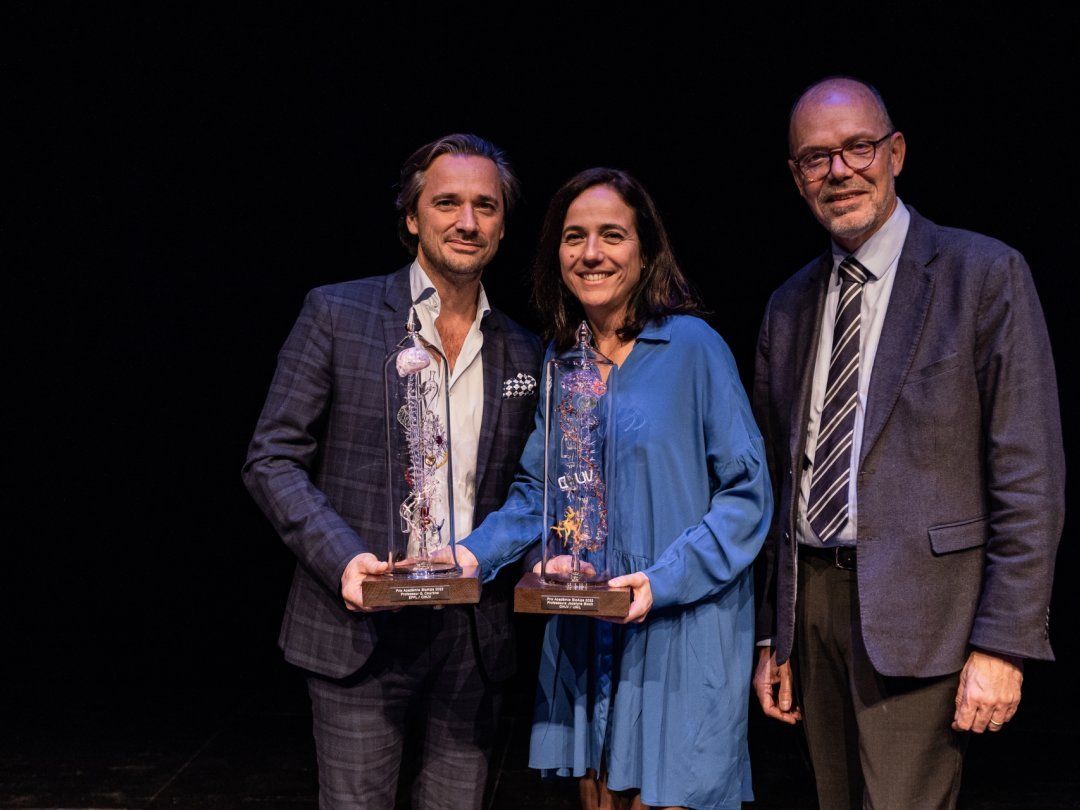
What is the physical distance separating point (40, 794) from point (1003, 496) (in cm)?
292

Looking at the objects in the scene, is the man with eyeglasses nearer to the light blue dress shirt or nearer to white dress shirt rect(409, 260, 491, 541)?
the light blue dress shirt

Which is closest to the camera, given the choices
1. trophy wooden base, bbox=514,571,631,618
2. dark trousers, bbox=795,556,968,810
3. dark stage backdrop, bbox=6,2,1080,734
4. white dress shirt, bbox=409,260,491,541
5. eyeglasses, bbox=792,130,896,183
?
trophy wooden base, bbox=514,571,631,618

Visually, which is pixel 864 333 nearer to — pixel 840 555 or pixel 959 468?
pixel 959 468

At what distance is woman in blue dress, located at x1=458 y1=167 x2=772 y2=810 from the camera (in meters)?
1.89

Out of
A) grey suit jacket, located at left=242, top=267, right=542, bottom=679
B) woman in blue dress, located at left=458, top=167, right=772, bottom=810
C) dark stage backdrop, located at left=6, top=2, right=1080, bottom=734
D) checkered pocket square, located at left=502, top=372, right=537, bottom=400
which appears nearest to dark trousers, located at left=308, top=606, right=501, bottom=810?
grey suit jacket, located at left=242, top=267, right=542, bottom=679

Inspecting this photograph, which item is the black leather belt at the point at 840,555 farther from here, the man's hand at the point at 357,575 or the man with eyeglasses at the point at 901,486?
the man's hand at the point at 357,575

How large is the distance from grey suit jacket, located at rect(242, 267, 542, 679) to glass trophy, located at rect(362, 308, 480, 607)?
0.11m

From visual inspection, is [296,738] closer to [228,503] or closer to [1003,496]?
[228,503]

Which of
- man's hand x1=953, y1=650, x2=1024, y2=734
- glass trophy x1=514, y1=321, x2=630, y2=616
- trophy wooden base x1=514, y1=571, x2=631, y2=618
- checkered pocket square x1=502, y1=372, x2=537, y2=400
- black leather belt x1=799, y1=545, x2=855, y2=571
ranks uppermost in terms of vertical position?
checkered pocket square x1=502, y1=372, x2=537, y2=400

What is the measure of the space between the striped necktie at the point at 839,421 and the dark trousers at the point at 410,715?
0.72 m

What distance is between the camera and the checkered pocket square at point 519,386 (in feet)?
7.13

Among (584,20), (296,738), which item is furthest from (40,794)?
(584,20)

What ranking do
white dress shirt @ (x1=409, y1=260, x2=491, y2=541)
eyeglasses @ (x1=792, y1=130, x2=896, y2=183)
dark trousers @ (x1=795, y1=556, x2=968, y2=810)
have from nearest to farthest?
dark trousers @ (x1=795, y1=556, x2=968, y2=810)
eyeglasses @ (x1=792, y1=130, x2=896, y2=183)
white dress shirt @ (x1=409, y1=260, x2=491, y2=541)

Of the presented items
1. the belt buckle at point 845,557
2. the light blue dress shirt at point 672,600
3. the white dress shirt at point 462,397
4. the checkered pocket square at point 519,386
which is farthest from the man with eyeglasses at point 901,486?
the white dress shirt at point 462,397
